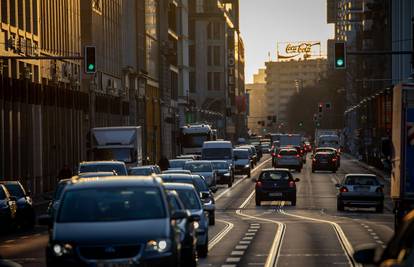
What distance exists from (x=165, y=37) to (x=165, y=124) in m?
8.86

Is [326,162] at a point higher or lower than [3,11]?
lower

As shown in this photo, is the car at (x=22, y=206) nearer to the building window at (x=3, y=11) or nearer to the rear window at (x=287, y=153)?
the building window at (x=3, y=11)

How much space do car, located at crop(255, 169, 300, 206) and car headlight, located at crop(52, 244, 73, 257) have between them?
3891cm

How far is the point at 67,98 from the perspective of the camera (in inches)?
3371

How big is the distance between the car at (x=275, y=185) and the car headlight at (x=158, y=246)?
1519 inches

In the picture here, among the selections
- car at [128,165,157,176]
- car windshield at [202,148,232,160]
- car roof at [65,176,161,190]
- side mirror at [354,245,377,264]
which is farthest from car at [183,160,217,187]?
side mirror at [354,245,377,264]

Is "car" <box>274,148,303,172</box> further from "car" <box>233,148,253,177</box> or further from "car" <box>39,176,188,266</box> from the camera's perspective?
"car" <box>39,176,188,266</box>

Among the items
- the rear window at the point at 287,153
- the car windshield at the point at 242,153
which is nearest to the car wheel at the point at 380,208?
the car windshield at the point at 242,153

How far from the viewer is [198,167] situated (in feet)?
219

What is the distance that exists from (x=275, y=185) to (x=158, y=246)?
38.8 metres

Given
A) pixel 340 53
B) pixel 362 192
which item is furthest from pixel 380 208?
pixel 340 53

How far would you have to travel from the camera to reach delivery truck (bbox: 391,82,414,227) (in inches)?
1160

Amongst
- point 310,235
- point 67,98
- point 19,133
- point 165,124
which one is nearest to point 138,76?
point 165,124

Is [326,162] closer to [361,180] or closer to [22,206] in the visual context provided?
[361,180]
